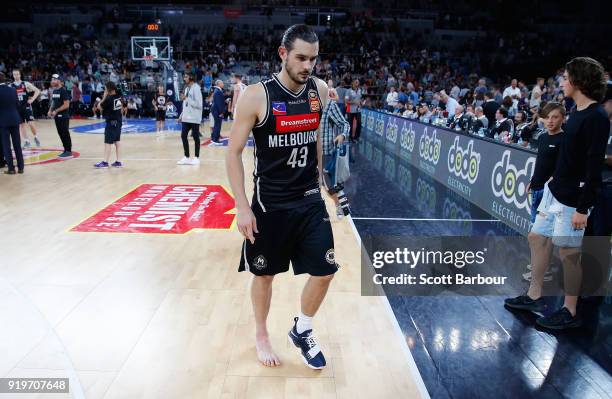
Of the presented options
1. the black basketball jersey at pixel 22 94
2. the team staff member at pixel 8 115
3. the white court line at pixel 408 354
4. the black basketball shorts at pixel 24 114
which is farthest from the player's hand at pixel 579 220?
the black basketball shorts at pixel 24 114

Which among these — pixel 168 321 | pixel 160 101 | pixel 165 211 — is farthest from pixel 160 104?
pixel 168 321

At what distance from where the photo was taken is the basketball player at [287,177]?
2479 mm

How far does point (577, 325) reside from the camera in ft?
11.6

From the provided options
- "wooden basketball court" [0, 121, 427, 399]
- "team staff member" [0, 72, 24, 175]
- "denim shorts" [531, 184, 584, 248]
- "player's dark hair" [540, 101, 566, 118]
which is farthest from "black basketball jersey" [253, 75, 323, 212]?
"team staff member" [0, 72, 24, 175]

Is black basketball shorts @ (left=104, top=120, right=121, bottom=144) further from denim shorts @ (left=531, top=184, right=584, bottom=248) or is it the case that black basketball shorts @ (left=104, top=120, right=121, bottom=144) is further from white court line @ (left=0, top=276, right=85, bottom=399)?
denim shorts @ (left=531, top=184, right=584, bottom=248)

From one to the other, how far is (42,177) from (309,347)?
767 cm

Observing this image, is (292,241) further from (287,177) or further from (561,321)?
(561,321)

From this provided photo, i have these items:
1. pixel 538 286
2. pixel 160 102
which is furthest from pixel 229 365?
pixel 160 102

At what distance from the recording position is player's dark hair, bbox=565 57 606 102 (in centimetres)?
303

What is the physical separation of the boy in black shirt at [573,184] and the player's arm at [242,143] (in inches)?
84.4

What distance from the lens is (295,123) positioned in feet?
8.41

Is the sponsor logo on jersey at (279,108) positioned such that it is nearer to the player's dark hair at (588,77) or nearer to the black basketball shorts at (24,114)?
the player's dark hair at (588,77)

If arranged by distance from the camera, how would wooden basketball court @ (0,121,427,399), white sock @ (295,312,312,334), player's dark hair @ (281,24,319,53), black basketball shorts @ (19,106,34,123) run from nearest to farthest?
player's dark hair @ (281,24,319,53), wooden basketball court @ (0,121,427,399), white sock @ (295,312,312,334), black basketball shorts @ (19,106,34,123)

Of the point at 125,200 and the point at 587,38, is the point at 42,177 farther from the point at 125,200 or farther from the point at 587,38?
the point at 587,38
